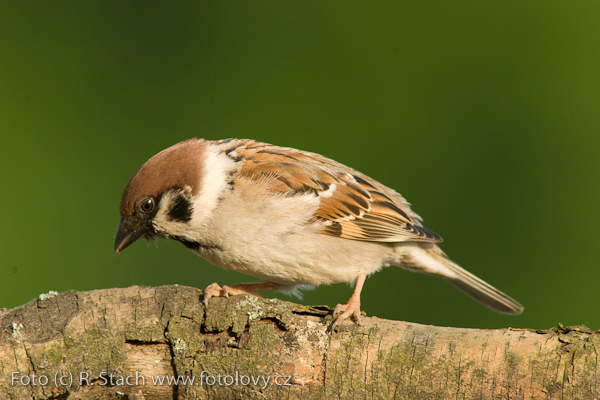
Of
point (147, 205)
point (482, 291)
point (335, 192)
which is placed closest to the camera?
point (147, 205)

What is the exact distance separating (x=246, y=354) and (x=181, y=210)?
799mm

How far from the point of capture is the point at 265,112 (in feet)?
14.3

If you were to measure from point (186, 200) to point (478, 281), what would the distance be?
1587 mm

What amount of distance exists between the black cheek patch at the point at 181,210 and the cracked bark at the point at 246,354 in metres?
0.55

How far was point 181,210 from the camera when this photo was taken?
2.60m

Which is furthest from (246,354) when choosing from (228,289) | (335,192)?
(335,192)

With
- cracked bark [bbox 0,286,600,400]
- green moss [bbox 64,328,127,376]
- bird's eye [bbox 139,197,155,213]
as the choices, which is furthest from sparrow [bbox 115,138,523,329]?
green moss [bbox 64,328,127,376]

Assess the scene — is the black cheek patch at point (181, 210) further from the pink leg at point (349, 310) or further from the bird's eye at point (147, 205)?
the pink leg at point (349, 310)

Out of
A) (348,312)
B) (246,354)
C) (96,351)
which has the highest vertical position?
(348,312)

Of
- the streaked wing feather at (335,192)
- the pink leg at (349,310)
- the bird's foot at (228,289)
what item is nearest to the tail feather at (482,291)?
the streaked wing feather at (335,192)

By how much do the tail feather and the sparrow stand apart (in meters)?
0.28

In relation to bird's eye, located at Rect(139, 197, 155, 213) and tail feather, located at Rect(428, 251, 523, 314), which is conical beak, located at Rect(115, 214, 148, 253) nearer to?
bird's eye, located at Rect(139, 197, 155, 213)

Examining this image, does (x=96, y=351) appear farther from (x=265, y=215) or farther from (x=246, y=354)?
(x=265, y=215)

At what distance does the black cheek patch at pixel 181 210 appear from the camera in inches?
102
